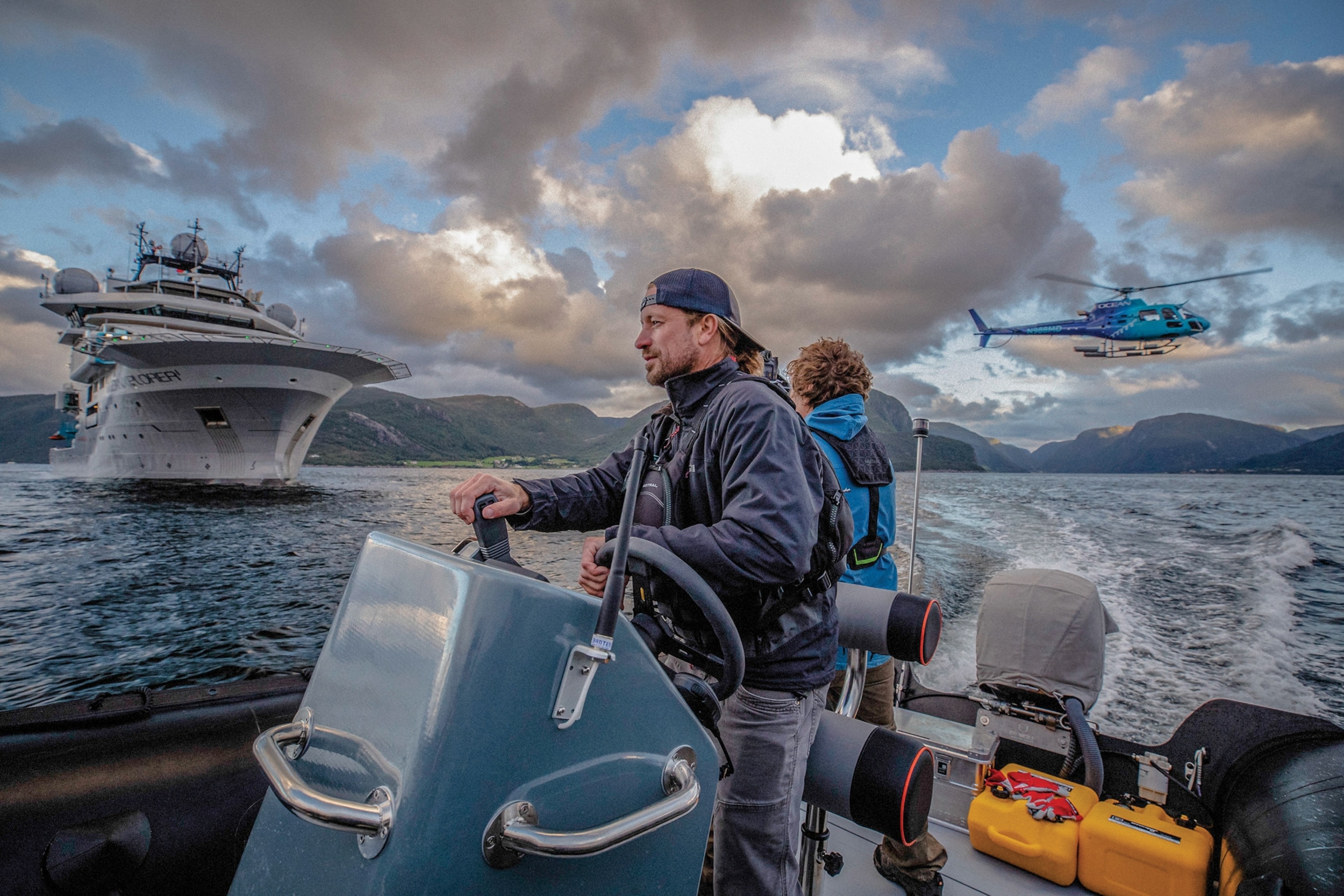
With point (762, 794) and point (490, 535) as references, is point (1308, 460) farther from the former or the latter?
point (490, 535)

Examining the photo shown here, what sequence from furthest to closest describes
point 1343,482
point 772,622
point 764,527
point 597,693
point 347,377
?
1. point 1343,482
2. point 347,377
3. point 772,622
4. point 764,527
5. point 597,693

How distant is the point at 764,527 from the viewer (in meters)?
1.01

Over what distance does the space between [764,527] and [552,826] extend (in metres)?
0.55

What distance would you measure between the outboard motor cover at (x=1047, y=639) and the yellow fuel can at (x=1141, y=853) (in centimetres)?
51

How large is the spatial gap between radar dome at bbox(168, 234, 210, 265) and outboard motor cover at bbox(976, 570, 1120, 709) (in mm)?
41910

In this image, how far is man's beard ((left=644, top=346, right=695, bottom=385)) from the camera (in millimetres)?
1382

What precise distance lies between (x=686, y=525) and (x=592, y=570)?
13.4 inches

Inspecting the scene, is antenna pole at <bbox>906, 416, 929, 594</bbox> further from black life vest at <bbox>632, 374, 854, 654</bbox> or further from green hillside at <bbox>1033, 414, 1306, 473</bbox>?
green hillside at <bbox>1033, 414, 1306, 473</bbox>

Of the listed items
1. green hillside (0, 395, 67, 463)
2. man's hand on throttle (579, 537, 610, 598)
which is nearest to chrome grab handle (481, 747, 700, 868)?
man's hand on throttle (579, 537, 610, 598)

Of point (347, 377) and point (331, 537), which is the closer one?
point (331, 537)

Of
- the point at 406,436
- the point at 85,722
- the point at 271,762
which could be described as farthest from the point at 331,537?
the point at 406,436

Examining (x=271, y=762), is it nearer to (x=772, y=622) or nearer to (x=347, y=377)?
(x=772, y=622)

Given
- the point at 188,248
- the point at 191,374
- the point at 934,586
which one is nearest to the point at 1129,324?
the point at 934,586

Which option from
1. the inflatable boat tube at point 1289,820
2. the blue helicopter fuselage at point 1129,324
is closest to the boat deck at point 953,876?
the inflatable boat tube at point 1289,820
